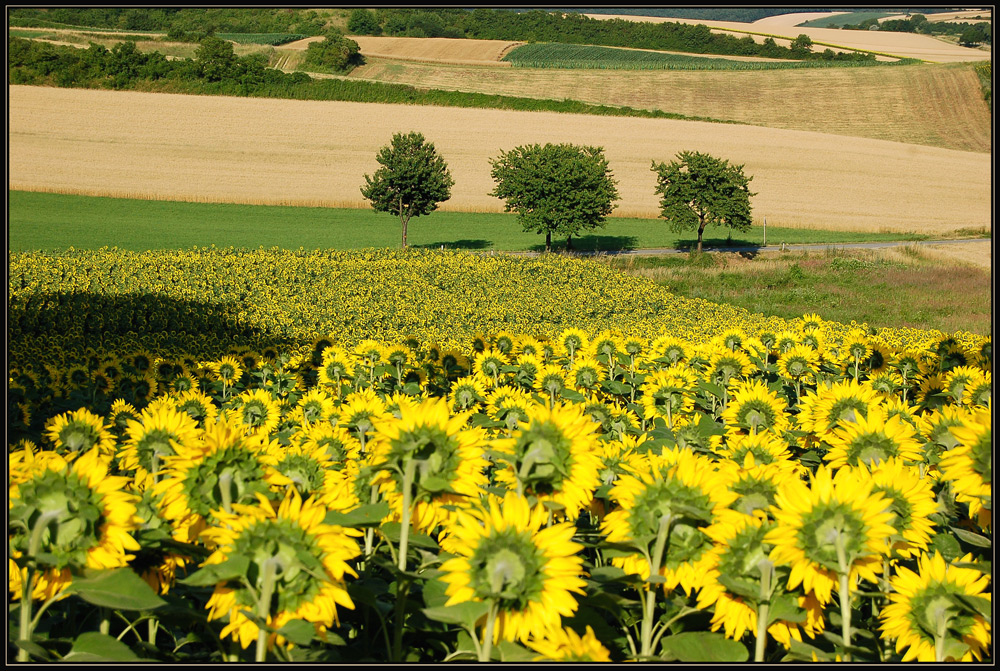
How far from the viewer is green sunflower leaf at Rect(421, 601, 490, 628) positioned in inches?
59.1

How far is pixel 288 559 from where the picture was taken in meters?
1.58

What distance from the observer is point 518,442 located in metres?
1.95

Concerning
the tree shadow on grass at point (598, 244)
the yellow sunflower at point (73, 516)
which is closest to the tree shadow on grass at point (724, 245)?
the tree shadow on grass at point (598, 244)

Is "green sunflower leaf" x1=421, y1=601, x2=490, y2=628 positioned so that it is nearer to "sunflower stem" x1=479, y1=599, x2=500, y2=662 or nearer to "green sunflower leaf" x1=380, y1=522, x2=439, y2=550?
"sunflower stem" x1=479, y1=599, x2=500, y2=662

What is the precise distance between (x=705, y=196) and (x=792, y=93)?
43641mm

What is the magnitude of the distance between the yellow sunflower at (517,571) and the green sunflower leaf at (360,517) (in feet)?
0.68

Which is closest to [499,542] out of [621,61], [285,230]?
[285,230]

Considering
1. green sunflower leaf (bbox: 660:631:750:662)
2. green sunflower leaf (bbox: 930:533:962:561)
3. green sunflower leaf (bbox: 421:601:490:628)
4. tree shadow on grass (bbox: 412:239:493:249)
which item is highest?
green sunflower leaf (bbox: 421:601:490:628)

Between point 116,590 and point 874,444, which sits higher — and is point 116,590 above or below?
above

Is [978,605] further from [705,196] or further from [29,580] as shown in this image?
[705,196]

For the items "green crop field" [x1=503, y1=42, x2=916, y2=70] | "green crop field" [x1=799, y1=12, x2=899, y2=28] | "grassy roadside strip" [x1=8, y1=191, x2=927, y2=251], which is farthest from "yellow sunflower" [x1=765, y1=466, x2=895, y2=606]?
"green crop field" [x1=799, y1=12, x2=899, y2=28]

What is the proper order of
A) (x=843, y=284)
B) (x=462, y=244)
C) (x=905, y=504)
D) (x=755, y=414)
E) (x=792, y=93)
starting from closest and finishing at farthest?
(x=905, y=504) < (x=755, y=414) < (x=843, y=284) < (x=462, y=244) < (x=792, y=93)

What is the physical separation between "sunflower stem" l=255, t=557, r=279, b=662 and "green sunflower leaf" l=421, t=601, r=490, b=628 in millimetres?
302

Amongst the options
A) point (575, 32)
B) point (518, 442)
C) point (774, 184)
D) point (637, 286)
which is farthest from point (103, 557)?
point (575, 32)
